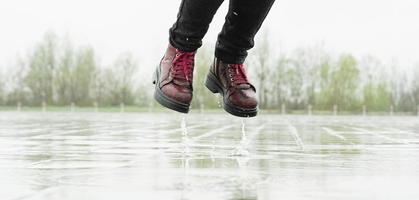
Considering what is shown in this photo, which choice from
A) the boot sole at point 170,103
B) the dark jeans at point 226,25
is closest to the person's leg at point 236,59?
the dark jeans at point 226,25

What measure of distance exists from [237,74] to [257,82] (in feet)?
157

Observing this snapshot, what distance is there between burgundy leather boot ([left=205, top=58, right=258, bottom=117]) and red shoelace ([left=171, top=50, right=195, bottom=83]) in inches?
11.0

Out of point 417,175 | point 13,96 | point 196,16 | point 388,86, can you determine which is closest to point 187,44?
point 196,16

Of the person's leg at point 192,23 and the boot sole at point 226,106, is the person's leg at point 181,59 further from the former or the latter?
the boot sole at point 226,106

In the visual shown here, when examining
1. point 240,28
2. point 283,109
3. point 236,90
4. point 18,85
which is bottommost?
point 283,109

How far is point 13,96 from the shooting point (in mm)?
49094

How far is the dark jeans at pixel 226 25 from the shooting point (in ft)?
8.65

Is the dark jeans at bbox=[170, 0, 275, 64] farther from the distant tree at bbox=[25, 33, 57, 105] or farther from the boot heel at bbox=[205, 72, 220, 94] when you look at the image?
the distant tree at bbox=[25, 33, 57, 105]

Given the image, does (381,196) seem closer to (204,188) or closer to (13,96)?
(204,188)

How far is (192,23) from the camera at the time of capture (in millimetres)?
2717

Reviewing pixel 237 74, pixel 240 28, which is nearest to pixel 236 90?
pixel 237 74

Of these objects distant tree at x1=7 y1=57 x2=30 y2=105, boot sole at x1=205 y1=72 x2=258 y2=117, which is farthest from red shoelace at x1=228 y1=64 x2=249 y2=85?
distant tree at x1=7 y1=57 x2=30 y2=105

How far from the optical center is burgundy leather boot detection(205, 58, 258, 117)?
3.07 m

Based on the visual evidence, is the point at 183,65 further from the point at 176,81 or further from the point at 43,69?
the point at 43,69
